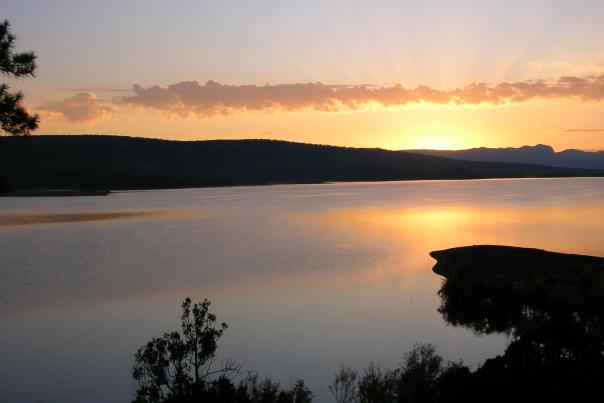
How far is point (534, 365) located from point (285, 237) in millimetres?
57639

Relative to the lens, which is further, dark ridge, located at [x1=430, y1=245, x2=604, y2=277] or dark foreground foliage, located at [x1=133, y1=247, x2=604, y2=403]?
dark ridge, located at [x1=430, y1=245, x2=604, y2=277]

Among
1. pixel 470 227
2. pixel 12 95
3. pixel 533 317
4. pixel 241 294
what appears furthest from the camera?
pixel 470 227

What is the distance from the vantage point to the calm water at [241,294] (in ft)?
79.1

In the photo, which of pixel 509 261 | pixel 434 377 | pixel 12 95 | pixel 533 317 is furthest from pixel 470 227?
pixel 12 95

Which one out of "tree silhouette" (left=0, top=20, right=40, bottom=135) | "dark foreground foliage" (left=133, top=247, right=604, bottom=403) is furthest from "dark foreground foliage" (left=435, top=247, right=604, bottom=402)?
"tree silhouette" (left=0, top=20, right=40, bottom=135)

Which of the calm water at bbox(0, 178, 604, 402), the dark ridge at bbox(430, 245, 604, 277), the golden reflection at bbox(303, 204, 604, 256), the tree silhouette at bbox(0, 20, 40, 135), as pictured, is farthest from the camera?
the golden reflection at bbox(303, 204, 604, 256)

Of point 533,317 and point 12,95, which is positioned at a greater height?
point 12,95

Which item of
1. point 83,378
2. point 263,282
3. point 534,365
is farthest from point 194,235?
point 534,365

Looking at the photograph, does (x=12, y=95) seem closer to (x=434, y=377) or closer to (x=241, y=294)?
(x=434, y=377)

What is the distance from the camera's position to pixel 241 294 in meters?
37.9

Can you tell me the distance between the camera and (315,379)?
71.8ft

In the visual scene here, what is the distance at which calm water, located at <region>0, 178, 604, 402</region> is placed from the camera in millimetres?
24109

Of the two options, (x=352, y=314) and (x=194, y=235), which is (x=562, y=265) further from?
(x=194, y=235)

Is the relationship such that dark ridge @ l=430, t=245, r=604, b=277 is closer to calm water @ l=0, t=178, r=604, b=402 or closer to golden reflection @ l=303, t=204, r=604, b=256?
calm water @ l=0, t=178, r=604, b=402
